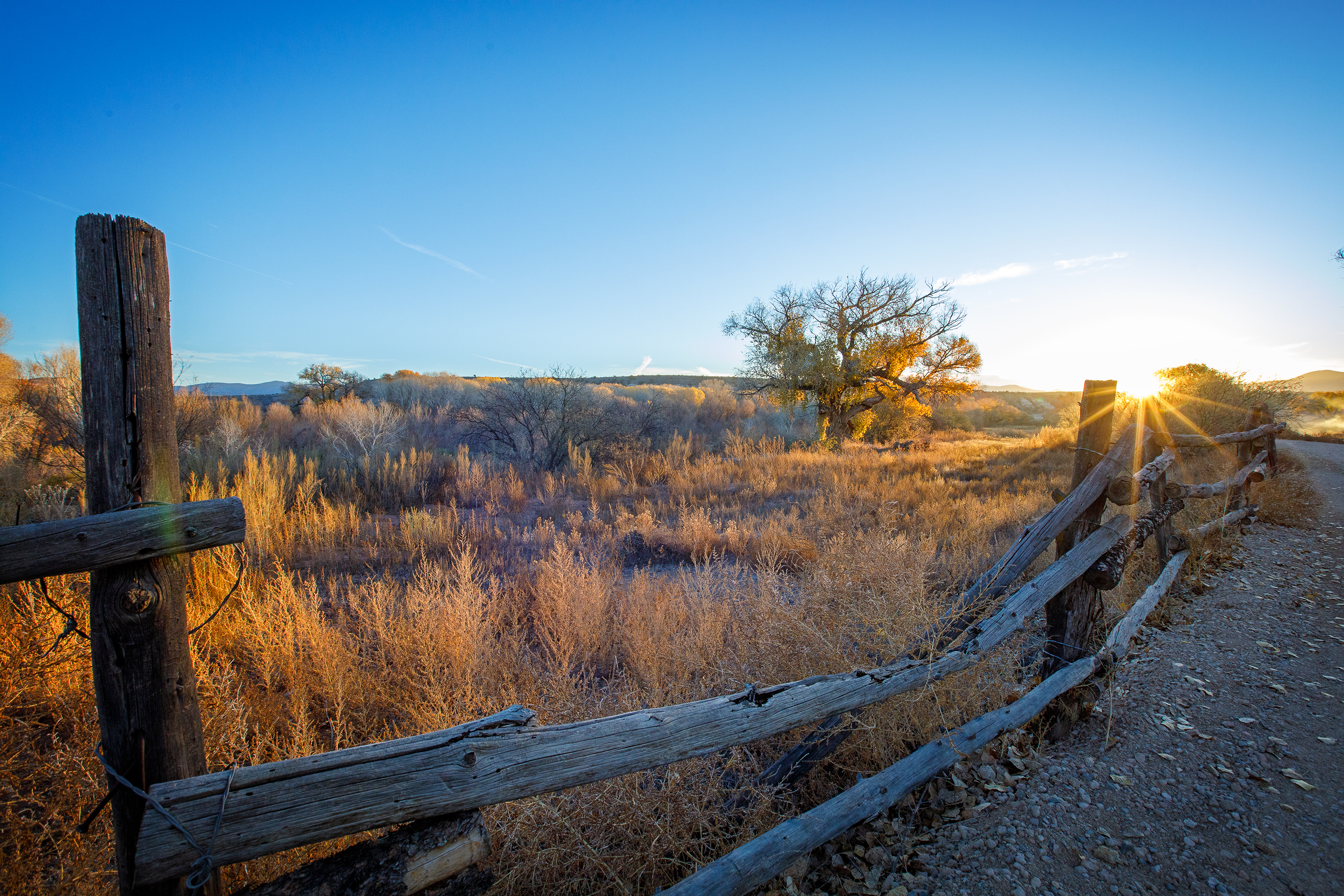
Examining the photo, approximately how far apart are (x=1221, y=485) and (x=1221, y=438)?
624 millimetres

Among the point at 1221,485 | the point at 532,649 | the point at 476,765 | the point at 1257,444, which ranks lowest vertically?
the point at 532,649

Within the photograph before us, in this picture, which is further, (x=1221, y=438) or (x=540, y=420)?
(x=540, y=420)

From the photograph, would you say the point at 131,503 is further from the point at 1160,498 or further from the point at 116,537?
the point at 1160,498

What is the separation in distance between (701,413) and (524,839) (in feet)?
73.7

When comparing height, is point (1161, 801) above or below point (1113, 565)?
below

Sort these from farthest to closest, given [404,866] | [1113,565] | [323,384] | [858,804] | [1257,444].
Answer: [323,384] < [1257,444] < [1113,565] < [858,804] < [404,866]

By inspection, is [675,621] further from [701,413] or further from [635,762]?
[701,413]

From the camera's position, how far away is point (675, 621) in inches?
155

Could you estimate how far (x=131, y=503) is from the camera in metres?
1.54

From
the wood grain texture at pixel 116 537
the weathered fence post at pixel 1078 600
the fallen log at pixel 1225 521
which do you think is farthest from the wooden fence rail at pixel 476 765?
the fallen log at pixel 1225 521

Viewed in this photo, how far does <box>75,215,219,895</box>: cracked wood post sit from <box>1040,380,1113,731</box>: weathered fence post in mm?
4269

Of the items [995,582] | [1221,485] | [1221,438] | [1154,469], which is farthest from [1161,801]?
[1221,438]

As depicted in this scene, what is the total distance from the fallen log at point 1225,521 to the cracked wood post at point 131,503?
27.2ft

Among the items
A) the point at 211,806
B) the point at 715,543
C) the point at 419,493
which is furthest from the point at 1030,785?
the point at 419,493
